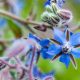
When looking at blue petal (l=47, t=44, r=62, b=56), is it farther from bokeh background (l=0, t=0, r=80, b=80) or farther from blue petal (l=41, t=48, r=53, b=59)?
bokeh background (l=0, t=0, r=80, b=80)

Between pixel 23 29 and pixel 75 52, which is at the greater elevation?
pixel 23 29

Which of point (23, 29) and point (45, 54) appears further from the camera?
point (23, 29)

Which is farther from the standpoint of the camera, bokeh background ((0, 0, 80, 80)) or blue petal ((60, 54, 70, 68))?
bokeh background ((0, 0, 80, 80))

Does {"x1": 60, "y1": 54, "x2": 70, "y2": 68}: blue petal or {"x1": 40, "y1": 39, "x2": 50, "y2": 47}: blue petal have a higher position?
{"x1": 40, "y1": 39, "x2": 50, "y2": 47}: blue petal

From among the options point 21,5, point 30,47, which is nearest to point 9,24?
point 21,5

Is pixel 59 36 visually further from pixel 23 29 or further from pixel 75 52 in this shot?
pixel 23 29

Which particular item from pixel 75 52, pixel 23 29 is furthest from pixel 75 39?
pixel 23 29

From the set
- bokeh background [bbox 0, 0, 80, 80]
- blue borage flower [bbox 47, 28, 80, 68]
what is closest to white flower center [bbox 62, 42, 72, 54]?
blue borage flower [bbox 47, 28, 80, 68]

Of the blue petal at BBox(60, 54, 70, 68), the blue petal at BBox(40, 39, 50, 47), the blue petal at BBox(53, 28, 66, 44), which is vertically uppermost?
the blue petal at BBox(53, 28, 66, 44)
